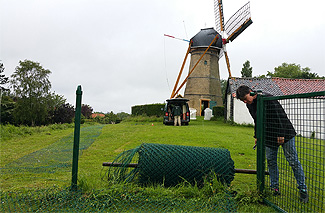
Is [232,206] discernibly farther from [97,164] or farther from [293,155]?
[97,164]

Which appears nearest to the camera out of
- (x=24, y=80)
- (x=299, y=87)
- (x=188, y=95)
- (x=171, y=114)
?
(x=171, y=114)

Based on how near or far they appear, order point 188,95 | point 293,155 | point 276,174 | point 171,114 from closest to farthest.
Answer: point 293,155
point 276,174
point 171,114
point 188,95

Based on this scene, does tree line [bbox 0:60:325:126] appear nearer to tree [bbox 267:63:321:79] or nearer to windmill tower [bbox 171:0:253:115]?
windmill tower [bbox 171:0:253:115]

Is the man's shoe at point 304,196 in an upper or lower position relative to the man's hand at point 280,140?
lower

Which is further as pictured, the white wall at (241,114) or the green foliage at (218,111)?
the green foliage at (218,111)

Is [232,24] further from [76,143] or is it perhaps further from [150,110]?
[76,143]

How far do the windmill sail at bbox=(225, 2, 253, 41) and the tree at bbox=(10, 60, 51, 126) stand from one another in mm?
19901

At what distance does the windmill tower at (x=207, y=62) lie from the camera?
87.8 feet

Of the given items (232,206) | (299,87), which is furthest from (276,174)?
(299,87)

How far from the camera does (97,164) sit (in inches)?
206

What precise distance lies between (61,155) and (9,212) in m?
3.62

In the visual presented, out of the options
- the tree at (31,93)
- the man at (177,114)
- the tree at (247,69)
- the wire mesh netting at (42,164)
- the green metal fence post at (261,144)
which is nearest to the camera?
the green metal fence post at (261,144)

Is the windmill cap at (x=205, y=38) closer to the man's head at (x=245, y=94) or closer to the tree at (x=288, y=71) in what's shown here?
the tree at (x=288, y=71)

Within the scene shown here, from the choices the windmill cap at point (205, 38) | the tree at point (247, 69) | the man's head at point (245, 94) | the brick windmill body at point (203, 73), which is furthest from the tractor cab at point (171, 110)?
the tree at point (247, 69)
